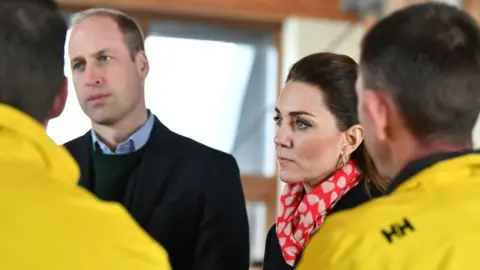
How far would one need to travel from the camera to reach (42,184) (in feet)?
3.03

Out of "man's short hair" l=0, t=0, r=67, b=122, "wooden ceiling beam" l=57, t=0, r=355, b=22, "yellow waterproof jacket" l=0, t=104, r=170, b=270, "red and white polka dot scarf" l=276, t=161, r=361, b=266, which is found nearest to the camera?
"yellow waterproof jacket" l=0, t=104, r=170, b=270

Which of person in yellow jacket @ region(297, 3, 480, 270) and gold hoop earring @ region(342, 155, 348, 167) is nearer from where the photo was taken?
person in yellow jacket @ region(297, 3, 480, 270)

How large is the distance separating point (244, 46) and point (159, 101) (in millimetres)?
656

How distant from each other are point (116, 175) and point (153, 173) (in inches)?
3.7

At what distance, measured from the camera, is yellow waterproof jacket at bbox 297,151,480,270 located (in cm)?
97

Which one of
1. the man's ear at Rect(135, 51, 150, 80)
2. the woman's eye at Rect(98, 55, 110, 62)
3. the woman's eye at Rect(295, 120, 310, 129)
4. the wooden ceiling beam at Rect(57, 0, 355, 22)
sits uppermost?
the woman's eye at Rect(98, 55, 110, 62)

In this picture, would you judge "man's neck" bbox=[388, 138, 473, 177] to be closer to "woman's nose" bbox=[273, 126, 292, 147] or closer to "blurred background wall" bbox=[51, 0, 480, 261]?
"woman's nose" bbox=[273, 126, 292, 147]

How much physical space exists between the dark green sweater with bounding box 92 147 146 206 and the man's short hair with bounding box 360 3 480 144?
81 centimetres

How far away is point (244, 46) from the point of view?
4645 millimetres

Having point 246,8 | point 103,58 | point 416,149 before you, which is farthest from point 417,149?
point 246,8

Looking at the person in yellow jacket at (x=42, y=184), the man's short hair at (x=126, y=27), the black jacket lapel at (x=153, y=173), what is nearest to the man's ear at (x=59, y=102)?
the person in yellow jacket at (x=42, y=184)

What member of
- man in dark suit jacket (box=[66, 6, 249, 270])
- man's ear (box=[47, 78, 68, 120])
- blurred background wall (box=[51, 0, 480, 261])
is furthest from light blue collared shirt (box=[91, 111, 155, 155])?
blurred background wall (box=[51, 0, 480, 261])

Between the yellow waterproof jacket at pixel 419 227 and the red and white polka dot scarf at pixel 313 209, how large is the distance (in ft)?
1.73

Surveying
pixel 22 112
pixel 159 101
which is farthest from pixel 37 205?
pixel 159 101
